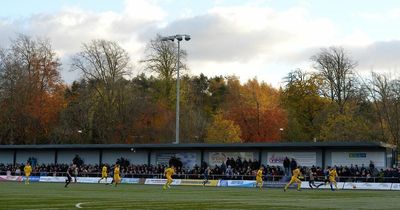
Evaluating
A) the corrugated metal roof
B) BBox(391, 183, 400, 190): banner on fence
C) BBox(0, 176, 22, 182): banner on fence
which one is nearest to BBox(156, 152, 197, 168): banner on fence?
the corrugated metal roof

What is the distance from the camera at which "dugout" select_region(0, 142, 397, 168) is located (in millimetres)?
49506

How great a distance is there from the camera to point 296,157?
5250 centimetres

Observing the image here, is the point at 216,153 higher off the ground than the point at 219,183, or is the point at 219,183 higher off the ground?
the point at 216,153

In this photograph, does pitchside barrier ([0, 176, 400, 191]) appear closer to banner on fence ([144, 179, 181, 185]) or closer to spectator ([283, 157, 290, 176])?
banner on fence ([144, 179, 181, 185])

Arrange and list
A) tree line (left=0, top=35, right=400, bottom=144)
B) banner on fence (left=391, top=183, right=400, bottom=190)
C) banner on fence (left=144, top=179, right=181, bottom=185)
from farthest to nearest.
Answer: tree line (left=0, top=35, right=400, bottom=144), banner on fence (left=144, top=179, right=181, bottom=185), banner on fence (left=391, top=183, right=400, bottom=190)

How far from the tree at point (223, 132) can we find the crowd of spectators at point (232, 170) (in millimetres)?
21019

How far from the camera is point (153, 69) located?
8369 centimetres

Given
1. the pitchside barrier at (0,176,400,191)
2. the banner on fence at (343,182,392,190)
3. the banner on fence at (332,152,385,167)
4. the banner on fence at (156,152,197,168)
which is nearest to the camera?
the banner on fence at (343,182,392,190)

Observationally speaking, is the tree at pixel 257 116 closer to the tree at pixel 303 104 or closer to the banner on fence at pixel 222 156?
the tree at pixel 303 104

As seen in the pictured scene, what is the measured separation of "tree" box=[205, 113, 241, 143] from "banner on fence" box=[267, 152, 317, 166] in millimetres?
24513

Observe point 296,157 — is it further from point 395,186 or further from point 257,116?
point 257,116

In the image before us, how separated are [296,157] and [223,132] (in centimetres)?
2665

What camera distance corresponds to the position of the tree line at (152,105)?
77750 millimetres

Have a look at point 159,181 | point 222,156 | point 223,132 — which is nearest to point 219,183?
point 159,181
